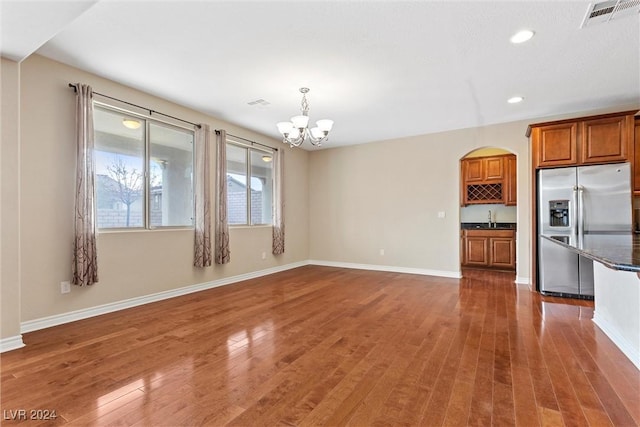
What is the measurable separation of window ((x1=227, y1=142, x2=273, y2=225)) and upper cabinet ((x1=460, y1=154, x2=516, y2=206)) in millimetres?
4134

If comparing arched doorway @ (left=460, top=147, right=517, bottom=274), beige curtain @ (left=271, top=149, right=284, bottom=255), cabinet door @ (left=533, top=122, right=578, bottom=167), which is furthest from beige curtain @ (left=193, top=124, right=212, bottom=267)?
cabinet door @ (left=533, top=122, right=578, bottom=167)

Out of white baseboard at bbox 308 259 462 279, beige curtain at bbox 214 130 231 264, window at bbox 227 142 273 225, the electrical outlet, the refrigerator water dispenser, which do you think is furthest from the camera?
white baseboard at bbox 308 259 462 279

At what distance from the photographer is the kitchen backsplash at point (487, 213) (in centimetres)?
692

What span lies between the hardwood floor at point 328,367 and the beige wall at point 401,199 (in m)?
2.04

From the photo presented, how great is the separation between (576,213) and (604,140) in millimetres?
1044

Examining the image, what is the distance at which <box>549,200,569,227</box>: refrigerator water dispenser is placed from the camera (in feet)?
14.3

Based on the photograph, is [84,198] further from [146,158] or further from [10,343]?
[10,343]

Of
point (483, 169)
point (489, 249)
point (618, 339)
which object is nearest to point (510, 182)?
point (483, 169)

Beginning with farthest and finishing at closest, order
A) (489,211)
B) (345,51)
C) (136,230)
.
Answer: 1. (489,211)
2. (136,230)
3. (345,51)

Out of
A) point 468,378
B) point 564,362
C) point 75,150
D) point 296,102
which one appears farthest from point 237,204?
point 564,362

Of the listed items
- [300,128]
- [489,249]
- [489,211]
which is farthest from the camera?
[489,211]

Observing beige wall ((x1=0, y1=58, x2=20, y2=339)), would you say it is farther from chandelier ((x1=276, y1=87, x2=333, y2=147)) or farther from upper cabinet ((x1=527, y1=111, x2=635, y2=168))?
upper cabinet ((x1=527, y1=111, x2=635, y2=168))

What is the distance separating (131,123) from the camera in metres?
3.92

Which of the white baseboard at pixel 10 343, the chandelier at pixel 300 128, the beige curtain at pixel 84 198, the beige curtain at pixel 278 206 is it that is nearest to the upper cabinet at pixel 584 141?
the chandelier at pixel 300 128
